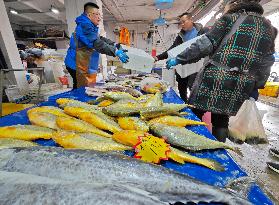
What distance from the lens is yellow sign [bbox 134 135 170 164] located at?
1.12m

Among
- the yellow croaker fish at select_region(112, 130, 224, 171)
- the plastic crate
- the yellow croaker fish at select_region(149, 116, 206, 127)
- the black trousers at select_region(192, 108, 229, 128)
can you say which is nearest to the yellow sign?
the yellow croaker fish at select_region(112, 130, 224, 171)

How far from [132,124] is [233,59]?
148 cm

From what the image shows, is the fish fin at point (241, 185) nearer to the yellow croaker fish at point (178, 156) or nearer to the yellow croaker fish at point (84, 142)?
the yellow croaker fish at point (178, 156)

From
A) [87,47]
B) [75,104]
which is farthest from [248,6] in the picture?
[87,47]

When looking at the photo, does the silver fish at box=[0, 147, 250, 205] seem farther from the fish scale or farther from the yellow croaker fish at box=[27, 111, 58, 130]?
the yellow croaker fish at box=[27, 111, 58, 130]

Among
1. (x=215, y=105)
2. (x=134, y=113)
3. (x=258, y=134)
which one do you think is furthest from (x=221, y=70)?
(x=134, y=113)

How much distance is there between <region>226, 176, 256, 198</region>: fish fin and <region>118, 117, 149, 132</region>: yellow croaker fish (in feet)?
2.17

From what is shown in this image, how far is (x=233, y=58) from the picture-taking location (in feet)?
7.57

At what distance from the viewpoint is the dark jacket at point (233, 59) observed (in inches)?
88.4

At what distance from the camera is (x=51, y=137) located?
142cm

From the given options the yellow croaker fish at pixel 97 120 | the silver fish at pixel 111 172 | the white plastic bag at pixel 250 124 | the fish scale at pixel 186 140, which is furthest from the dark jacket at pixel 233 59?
the silver fish at pixel 111 172

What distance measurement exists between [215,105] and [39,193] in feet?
7.17

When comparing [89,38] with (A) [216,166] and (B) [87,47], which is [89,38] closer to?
(B) [87,47]

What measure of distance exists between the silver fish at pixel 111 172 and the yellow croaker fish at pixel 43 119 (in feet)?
1.63
